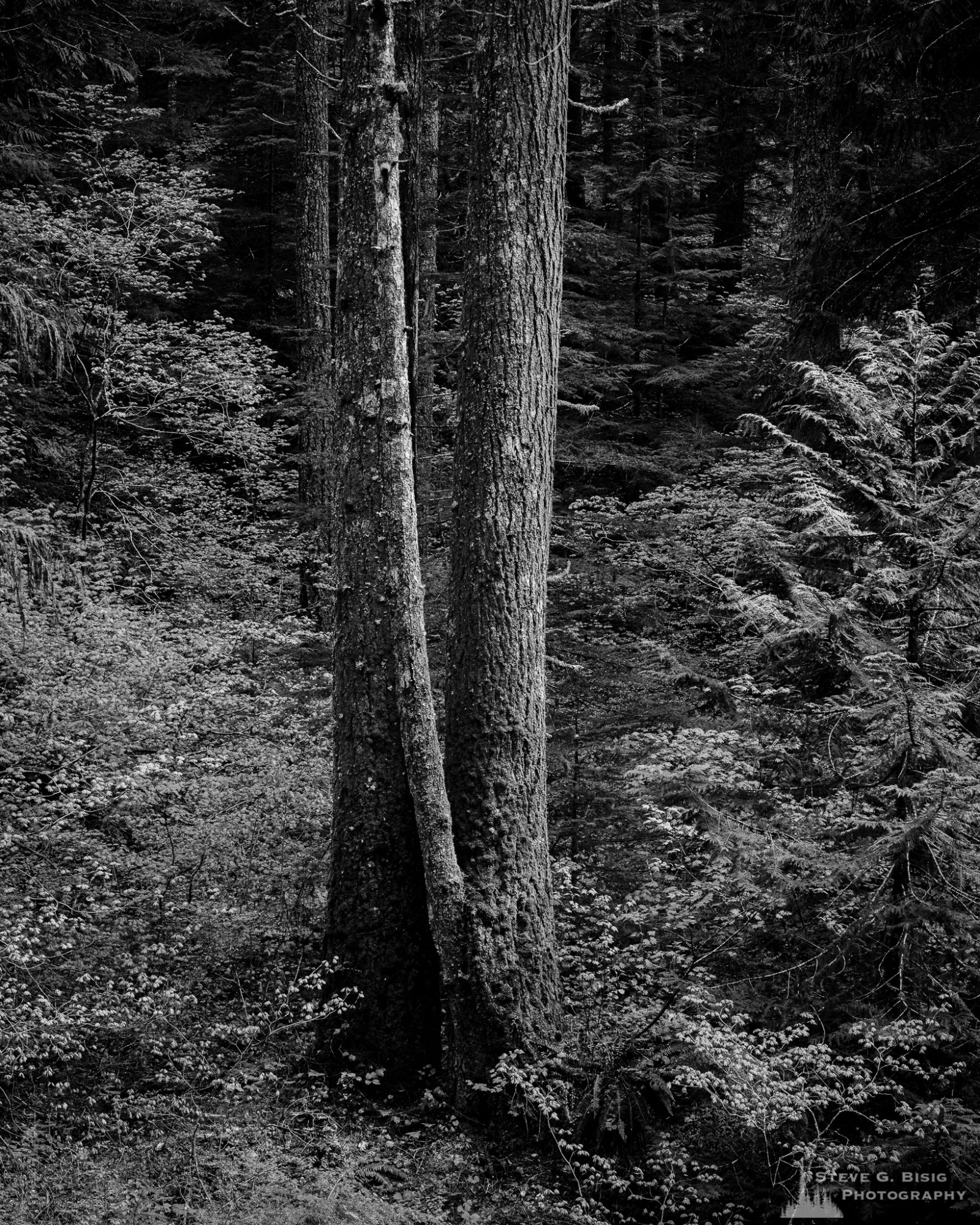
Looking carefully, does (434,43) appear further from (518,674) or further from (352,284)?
(518,674)

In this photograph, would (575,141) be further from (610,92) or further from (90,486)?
(90,486)

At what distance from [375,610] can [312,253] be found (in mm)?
10099

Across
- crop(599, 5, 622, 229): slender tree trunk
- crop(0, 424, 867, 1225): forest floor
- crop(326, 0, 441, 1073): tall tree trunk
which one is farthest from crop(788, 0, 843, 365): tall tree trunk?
crop(599, 5, 622, 229): slender tree trunk

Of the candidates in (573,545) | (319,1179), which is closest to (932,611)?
(573,545)

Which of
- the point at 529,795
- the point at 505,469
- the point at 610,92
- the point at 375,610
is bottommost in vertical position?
the point at 529,795

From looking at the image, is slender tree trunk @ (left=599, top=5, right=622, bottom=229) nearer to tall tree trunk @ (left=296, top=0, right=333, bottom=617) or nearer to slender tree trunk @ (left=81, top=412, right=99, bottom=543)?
tall tree trunk @ (left=296, top=0, right=333, bottom=617)

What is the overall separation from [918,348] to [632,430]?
7396mm

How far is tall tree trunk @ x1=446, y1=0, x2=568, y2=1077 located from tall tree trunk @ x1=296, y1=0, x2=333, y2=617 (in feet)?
24.1

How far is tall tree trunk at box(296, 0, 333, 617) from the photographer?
1248 centimetres

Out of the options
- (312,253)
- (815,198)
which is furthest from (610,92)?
(815,198)

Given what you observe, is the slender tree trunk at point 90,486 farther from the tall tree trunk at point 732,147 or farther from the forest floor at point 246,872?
the tall tree trunk at point 732,147

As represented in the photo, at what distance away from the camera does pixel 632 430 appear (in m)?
12.7

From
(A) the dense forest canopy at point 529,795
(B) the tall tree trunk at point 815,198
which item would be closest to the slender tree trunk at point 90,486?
(A) the dense forest canopy at point 529,795

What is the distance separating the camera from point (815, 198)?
9961mm
